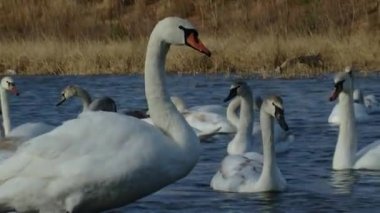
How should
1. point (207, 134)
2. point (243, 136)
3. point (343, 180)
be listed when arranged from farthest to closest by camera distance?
point (207, 134), point (243, 136), point (343, 180)

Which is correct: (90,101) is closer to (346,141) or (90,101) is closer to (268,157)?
(346,141)

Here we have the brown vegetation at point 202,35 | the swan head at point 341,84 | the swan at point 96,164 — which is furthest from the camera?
the brown vegetation at point 202,35

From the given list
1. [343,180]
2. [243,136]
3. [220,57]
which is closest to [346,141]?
[343,180]

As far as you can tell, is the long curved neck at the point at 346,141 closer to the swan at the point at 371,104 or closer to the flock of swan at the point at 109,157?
the flock of swan at the point at 109,157

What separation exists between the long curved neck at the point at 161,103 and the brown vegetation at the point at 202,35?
15291mm

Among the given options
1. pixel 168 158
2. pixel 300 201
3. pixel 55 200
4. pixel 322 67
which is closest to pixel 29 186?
pixel 55 200

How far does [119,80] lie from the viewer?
80.0 feet

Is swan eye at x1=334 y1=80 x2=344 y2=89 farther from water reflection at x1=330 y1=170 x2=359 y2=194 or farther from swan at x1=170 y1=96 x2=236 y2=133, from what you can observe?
swan at x1=170 y1=96 x2=236 y2=133

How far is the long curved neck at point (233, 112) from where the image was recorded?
1565cm

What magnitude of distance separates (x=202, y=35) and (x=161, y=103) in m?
21.9

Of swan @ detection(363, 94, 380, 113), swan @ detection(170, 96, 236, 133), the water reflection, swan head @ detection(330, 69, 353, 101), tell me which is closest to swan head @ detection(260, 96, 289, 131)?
the water reflection

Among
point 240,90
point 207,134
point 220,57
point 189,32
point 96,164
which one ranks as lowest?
point 207,134

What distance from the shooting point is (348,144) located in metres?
12.0

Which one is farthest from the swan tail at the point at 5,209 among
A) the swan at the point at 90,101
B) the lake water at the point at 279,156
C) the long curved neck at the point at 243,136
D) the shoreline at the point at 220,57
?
the shoreline at the point at 220,57
